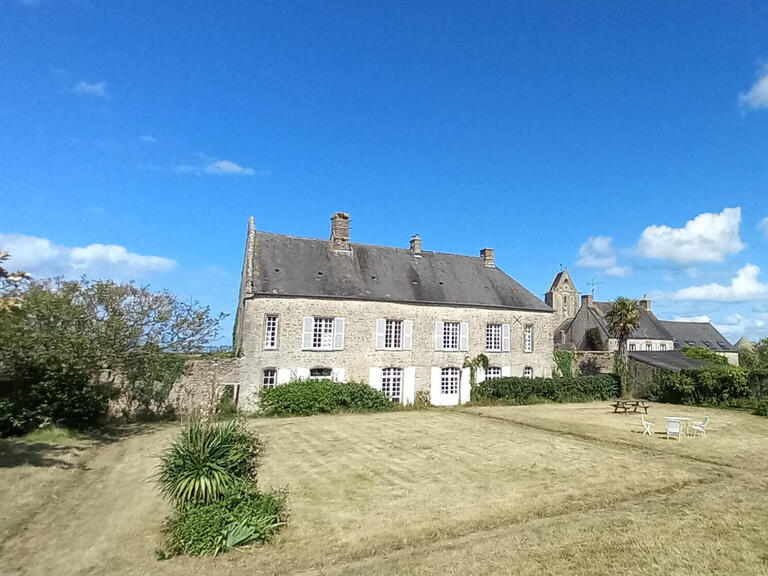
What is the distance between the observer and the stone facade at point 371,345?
790 inches

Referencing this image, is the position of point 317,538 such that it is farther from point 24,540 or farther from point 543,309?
point 543,309

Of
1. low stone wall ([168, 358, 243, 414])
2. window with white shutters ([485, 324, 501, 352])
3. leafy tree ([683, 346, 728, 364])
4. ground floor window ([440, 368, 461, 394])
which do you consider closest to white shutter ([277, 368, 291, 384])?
low stone wall ([168, 358, 243, 414])

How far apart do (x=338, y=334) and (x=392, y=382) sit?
3.53m

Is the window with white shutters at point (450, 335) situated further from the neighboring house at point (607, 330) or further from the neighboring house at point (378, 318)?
the neighboring house at point (607, 330)

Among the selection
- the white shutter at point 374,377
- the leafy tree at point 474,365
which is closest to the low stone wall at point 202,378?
the white shutter at point 374,377

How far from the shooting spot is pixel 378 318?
22266mm

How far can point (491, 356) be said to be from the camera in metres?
24.5

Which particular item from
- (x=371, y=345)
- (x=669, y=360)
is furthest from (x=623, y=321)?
(x=371, y=345)

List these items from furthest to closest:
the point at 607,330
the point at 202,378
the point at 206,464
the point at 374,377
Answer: the point at 607,330 < the point at 374,377 < the point at 202,378 < the point at 206,464

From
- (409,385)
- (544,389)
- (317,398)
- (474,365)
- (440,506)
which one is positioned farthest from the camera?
(544,389)

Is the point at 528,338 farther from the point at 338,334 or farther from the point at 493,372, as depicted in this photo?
the point at 338,334

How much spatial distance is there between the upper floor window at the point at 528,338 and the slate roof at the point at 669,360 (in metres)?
6.64

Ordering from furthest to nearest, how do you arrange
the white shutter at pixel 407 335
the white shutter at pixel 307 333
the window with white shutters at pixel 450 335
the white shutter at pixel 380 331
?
the window with white shutters at pixel 450 335
the white shutter at pixel 407 335
the white shutter at pixel 380 331
the white shutter at pixel 307 333

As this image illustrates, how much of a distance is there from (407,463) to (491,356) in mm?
14360
